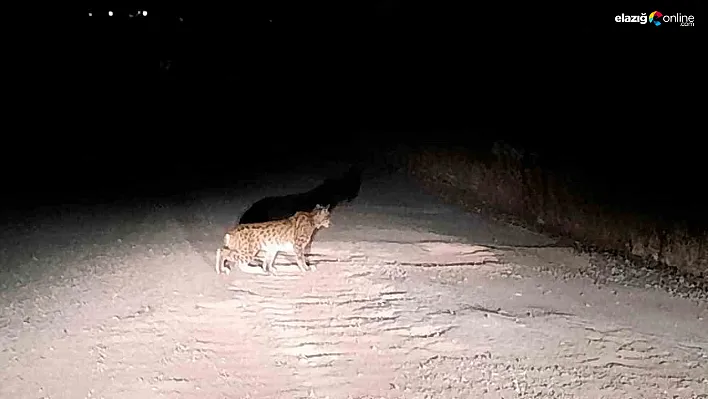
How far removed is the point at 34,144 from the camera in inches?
720

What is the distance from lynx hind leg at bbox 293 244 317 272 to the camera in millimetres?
7914

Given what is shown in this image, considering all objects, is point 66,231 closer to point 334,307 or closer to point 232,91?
point 334,307

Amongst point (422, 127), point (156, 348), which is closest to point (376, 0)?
point (422, 127)

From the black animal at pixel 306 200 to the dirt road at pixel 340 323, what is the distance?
3.67ft

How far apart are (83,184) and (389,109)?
775 cm

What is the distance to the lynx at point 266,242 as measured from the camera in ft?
25.4

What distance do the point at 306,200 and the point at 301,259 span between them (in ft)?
12.2

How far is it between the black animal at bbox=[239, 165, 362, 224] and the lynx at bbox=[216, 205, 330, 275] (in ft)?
7.55

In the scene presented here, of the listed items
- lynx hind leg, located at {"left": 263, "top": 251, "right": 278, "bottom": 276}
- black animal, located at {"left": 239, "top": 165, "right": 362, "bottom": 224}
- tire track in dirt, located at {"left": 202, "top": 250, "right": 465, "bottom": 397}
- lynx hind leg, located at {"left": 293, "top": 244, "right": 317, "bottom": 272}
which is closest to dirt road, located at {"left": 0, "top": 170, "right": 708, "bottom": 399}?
tire track in dirt, located at {"left": 202, "top": 250, "right": 465, "bottom": 397}

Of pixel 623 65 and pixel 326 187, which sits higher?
pixel 623 65

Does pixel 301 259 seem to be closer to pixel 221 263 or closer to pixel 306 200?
pixel 221 263

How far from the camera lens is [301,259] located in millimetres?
7973

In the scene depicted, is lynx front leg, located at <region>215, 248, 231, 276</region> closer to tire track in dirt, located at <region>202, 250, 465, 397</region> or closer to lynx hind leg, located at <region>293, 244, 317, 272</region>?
tire track in dirt, located at <region>202, 250, 465, 397</region>

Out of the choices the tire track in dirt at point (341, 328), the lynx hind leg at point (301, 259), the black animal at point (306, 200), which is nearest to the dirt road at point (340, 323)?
the tire track in dirt at point (341, 328)
